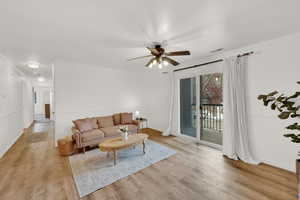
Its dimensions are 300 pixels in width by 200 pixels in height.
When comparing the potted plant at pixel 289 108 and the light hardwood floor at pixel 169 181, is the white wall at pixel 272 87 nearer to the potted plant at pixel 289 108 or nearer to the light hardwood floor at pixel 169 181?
the light hardwood floor at pixel 169 181

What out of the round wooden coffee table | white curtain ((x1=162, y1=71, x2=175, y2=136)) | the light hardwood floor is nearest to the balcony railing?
white curtain ((x1=162, y1=71, x2=175, y2=136))

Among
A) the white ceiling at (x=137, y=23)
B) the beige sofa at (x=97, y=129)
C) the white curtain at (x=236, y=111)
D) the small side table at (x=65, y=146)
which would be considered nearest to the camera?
the white ceiling at (x=137, y=23)

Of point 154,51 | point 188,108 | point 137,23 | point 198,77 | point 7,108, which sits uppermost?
point 137,23

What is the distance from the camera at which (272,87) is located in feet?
8.80

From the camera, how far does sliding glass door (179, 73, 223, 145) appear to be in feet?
12.8

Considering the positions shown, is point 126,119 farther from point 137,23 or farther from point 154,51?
point 137,23

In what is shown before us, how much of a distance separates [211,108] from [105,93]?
368 centimetres

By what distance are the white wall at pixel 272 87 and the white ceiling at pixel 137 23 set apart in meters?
0.30

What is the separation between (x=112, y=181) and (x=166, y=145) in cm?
200

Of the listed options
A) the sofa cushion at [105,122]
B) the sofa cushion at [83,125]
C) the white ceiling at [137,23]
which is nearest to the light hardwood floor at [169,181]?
the sofa cushion at [83,125]

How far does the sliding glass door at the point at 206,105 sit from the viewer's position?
3.89 metres

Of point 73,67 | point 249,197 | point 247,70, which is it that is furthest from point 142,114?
point 249,197

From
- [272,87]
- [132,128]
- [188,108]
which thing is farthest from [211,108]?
[132,128]

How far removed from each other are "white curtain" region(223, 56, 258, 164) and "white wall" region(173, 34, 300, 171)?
0.13 meters
